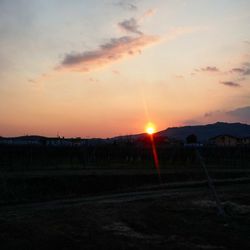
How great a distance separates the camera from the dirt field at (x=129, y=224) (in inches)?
468

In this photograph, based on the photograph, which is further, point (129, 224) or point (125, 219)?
point (125, 219)

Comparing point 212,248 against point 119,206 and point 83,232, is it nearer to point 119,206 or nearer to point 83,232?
point 83,232

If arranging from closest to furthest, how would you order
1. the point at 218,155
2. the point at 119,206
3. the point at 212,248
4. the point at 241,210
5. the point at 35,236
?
the point at 212,248, the point at 35,236, the point at 241,210, the point at 119,206, the point at 218,155

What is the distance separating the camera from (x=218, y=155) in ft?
185

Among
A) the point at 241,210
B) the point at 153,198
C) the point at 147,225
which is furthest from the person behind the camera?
the point at 153,198

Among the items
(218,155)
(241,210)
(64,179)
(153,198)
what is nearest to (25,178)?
(64,179)

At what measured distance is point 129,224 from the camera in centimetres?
1443

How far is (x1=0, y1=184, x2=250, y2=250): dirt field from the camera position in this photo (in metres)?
11.9

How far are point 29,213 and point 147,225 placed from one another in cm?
451

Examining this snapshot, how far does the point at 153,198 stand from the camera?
20.9 metres

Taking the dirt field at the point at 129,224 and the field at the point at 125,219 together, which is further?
the field at the point at 125,219

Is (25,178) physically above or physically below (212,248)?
above

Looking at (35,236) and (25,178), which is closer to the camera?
(35,236)

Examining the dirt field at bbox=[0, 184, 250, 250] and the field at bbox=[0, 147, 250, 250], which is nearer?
the dirt field at bbox=[0, 184, 250, 250]
